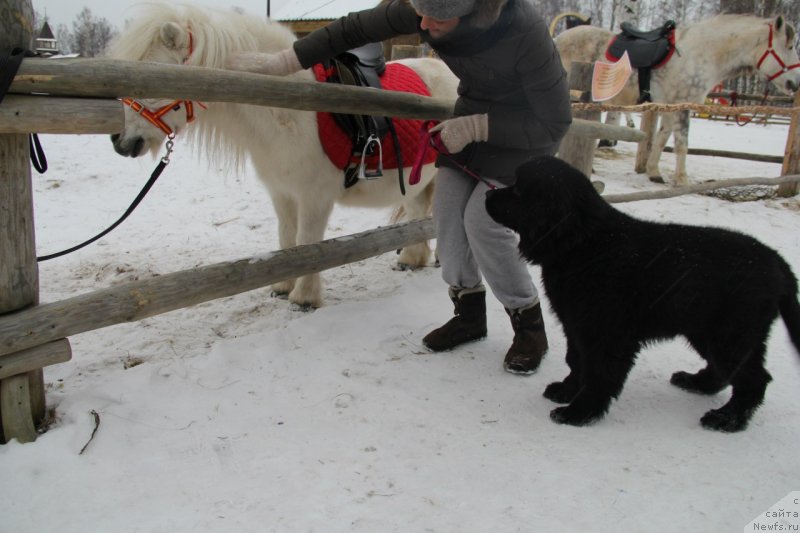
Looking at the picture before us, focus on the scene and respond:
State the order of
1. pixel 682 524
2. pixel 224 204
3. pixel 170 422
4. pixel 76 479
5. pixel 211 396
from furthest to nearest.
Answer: pixel 224 204 < pixel 211 396 < pixel 170 422 < pixel 76 479 < pixel 682 524

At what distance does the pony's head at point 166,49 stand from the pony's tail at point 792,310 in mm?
2895

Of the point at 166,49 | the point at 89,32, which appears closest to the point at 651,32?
the point at 166,49

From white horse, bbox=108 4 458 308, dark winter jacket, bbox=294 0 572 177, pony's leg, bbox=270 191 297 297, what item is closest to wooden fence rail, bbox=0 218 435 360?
white horse, bbox=108 4 458 308

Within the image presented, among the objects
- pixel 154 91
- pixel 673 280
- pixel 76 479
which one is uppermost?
pixel 154 91

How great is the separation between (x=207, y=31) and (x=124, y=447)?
2095 millimetres

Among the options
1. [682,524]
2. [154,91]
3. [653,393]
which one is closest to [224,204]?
[154,91]

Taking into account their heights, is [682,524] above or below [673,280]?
below

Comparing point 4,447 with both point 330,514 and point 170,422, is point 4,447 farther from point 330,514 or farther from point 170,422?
point 330,514

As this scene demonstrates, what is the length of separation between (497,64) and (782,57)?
767 centimetres

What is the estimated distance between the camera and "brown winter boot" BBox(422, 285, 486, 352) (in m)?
3.07

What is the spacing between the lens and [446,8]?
7.02 ft

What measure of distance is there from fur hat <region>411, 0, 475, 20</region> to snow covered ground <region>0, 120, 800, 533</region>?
1.66 m

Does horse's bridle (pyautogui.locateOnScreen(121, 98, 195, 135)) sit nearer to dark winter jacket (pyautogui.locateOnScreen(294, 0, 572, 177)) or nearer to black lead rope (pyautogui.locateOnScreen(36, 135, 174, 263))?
black lead rope (pyautogui.locateOnScreen(36, 135, 174, 263))

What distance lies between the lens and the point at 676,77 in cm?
807
